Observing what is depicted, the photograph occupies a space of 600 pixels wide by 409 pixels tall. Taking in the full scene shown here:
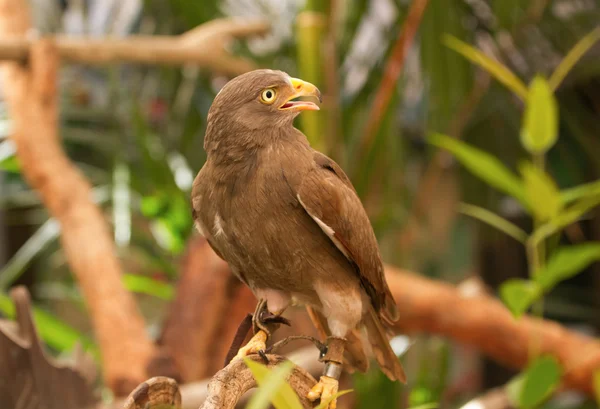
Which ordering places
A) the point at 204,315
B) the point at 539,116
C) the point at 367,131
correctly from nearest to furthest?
the point at 539,116, the point at 204,315, the point at 367,131

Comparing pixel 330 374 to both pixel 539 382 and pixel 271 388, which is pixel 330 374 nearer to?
pixel 271 388

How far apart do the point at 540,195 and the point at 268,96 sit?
0.63m

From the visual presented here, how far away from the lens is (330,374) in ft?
2.15

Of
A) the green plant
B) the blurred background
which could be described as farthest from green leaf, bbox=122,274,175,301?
the green plant

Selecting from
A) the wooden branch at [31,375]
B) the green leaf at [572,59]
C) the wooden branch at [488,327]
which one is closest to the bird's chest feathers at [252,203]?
the wooden branch at [31,375]

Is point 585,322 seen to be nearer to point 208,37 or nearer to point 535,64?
point 535,64

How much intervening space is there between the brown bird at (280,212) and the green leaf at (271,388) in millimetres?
170

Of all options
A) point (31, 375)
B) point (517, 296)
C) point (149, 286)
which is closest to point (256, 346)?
point (31, 375)

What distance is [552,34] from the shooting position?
1922 millimetres

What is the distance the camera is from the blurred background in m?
1.73

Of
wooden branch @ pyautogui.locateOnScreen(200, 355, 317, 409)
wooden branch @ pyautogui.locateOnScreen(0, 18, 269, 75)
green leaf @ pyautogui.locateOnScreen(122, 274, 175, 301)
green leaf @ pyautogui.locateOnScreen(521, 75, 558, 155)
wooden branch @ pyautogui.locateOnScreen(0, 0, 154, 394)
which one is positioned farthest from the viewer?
green leaf @ pyautogui.locateOnScreen(122, 274, 175, 301)

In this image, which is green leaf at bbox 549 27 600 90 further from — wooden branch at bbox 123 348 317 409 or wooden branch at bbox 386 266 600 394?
wooden branch at bbox 123 348 317 409

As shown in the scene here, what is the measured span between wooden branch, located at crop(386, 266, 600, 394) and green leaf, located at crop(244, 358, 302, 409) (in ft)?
3.68

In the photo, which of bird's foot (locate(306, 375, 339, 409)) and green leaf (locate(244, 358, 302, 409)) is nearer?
green leaf (locate(244, 358, 302, 409))
